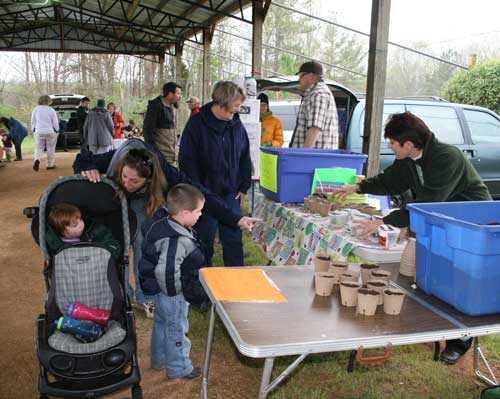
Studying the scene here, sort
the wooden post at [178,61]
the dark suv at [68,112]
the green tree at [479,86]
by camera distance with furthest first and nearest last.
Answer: the wooden post at [178,61] < the dark suv at [68,112] < the green tree at [479,86]

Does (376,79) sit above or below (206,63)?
below

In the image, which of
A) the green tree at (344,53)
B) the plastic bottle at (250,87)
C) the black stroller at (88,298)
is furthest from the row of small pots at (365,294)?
the green tree at (344,53)

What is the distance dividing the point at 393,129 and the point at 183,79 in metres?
16.0

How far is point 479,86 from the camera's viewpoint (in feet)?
41.7

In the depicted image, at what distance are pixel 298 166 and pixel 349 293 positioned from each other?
6.08ft

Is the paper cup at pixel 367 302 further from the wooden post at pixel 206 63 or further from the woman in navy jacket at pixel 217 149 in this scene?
the wooden post at pixel 206 63

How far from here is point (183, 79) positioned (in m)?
17.7

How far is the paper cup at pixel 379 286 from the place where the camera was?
66.9 inches

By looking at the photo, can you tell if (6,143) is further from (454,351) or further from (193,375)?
(454,351)

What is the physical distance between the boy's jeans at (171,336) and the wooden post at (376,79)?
2.46 meters

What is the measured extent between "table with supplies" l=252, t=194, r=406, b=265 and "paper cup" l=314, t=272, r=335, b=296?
0.62 metres

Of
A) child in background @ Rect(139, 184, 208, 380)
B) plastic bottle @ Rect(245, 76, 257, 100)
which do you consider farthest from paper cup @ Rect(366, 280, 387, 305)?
plastic bottle @ Rect(245, 76, 257, 100)

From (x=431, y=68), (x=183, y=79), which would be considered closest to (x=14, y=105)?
(x=183, y=79)

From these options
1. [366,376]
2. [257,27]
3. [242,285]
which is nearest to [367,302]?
[242,285]
